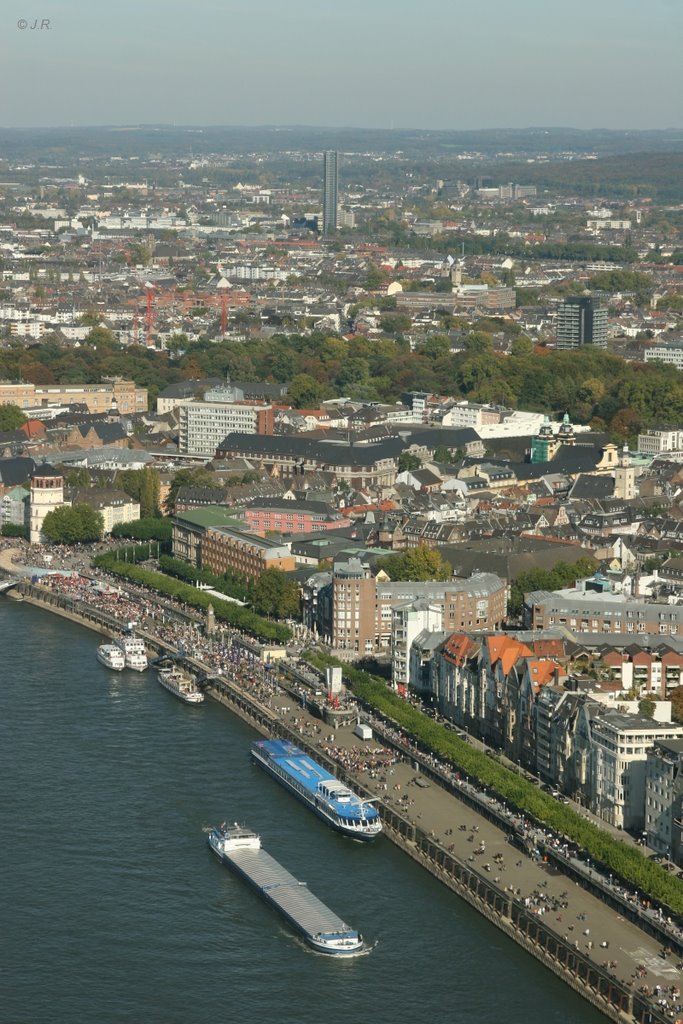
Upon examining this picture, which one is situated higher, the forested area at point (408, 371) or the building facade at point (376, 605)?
the building facade at point (376, 605)

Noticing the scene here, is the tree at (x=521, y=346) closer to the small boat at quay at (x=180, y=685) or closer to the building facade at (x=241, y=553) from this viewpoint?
the building facade at (x=241, y=553)

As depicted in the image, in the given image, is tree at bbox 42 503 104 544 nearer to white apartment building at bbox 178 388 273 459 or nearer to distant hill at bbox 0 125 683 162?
white apartment building at bbox 178 388 273 459

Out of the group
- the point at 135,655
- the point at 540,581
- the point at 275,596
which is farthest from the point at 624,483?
the point at 135,655

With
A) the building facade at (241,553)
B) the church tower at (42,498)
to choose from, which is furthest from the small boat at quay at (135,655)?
the church tower at (42,498)

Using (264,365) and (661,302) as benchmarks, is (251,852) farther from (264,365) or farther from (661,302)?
(661,302)

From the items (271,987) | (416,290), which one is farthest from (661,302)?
(271,987)

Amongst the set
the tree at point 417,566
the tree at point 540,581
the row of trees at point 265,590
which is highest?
the tree at point 417,566

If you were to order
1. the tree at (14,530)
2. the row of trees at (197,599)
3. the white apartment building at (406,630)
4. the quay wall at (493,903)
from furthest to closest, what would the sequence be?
the tree at (14,530), the row of trees at (197,599), the white apartment building at (406,630), the quay wall at (493,903)

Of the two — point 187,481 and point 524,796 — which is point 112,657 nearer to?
point 524,796
